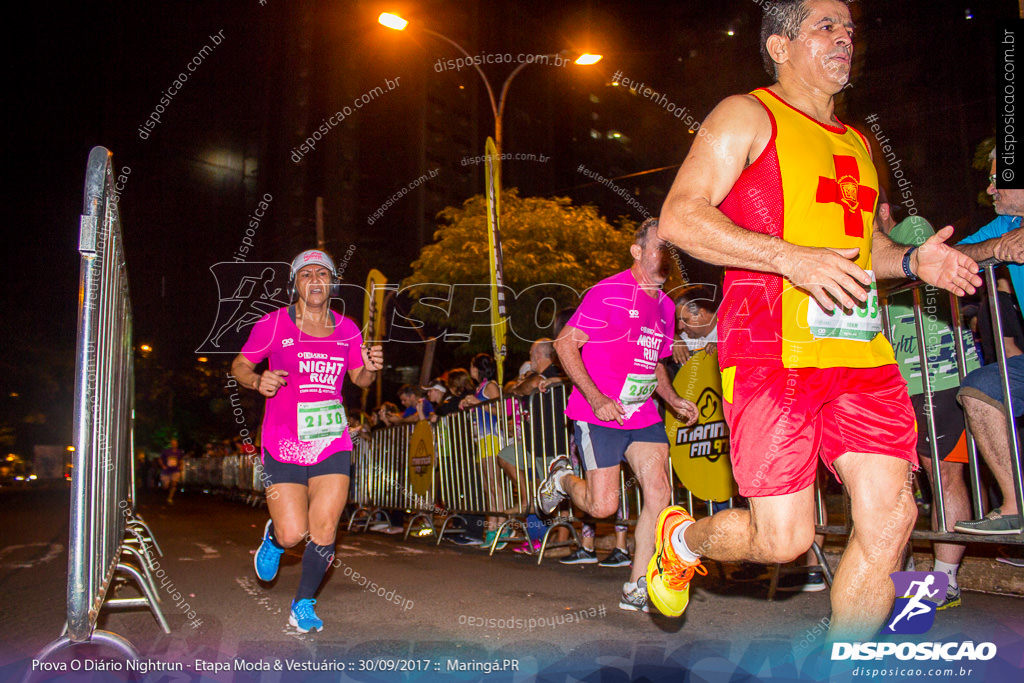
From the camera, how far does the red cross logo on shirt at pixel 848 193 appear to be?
2.49 meters

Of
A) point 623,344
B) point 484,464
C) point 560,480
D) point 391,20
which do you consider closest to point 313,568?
point 560,480

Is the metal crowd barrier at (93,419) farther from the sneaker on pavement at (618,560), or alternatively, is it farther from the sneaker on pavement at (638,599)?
the sneaker on pavement at (618,560)

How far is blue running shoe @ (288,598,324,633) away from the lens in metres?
4.01

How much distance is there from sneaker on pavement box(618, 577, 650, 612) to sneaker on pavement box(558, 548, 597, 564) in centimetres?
234

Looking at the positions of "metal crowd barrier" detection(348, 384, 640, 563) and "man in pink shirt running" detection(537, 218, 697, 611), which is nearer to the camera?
"man in pink shirt running" detection(537, 218, 697, 611)

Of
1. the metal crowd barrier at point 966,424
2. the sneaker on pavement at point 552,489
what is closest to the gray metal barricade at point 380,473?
the sneaker on pavement at point 552,489

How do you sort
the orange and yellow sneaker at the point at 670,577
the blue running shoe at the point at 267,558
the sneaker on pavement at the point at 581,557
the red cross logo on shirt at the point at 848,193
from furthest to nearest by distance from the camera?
the sneaker on pavement at the point at 581,557, the blue running shoe at the point at 267,558, the orange and yellow sneaker at the point at 670,577, the red cross logo on shirt at the point at 848,193

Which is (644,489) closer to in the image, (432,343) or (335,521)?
(335,521)

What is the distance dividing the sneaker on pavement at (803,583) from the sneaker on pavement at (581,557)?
1.90 meters

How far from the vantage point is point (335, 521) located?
4438 mm

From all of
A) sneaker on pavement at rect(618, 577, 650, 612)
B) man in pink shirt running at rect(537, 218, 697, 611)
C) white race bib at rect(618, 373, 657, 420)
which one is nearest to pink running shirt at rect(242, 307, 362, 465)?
man in pink shirt running at rect(537, 218, 697, 611)

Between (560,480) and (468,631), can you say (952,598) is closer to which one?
(560,480)

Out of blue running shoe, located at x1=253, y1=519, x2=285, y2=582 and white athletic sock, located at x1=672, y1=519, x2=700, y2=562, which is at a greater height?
white athletic sock, located at x1=672, y1=519, x2=700, y2=562

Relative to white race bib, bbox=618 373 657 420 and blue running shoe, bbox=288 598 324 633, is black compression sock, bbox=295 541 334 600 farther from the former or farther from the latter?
white race bib, bbox=618 373 657 420
